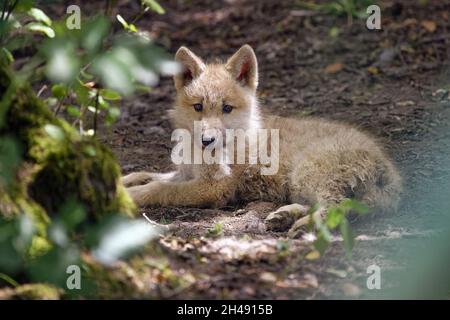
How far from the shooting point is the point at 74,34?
234 centimetres

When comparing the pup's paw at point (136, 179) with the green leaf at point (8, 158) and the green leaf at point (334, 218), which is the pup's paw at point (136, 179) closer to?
the green leaf at point (334, 218)

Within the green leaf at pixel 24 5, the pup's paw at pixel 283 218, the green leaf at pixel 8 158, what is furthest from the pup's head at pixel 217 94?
the green leaf at pixel 8 158

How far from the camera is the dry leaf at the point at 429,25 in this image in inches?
372

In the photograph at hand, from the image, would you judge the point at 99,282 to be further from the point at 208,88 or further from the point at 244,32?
the point at 244,32

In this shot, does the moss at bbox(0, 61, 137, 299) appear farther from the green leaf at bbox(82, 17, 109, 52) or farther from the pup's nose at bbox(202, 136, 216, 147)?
the pup's nose at bbox(202, 136, 216, 147)

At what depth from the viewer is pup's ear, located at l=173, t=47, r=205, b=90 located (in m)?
6.01

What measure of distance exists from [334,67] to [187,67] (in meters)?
3.50

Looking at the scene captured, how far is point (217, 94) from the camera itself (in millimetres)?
5828

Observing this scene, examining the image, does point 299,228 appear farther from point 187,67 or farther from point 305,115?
point 305,115

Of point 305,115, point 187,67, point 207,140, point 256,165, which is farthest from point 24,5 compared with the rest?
point 305,115

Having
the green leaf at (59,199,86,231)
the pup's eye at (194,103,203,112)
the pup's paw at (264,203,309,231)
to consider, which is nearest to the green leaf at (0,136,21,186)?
the green leaf at (59,199,86,231)

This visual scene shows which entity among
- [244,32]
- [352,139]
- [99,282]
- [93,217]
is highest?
[244,32]

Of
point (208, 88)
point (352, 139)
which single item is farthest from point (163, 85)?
point (352, 139)

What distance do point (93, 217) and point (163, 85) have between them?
567 cm
